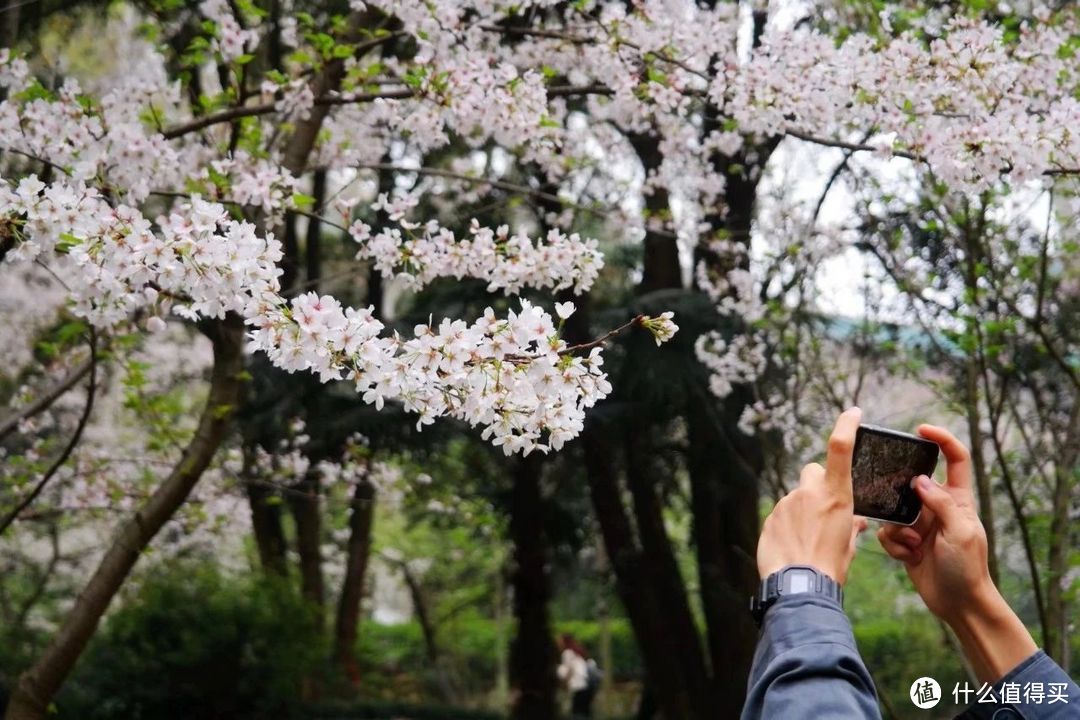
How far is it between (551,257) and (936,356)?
16.3 feet

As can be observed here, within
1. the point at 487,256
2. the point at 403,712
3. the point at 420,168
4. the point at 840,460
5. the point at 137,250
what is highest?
the point at 420,168

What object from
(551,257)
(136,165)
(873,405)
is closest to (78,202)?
(136,165)

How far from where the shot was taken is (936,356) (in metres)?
7.63

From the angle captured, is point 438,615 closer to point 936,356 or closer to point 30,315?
point 30,315

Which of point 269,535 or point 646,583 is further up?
point 269,535

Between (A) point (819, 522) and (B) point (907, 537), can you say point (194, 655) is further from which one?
(A) point (819, 522)

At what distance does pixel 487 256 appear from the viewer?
11.6ft

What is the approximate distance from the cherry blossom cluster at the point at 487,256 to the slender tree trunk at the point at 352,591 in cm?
839

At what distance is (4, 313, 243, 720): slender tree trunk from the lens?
3648 mm

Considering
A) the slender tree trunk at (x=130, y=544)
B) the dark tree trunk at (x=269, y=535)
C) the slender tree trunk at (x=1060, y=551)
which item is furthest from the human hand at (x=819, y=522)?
the dark tree trunk at (x=269, y=535)

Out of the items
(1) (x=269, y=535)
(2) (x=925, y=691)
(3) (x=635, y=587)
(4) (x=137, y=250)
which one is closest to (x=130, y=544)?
(4) (x=137, y=250)

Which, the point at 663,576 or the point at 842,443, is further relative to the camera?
the point at 663,576

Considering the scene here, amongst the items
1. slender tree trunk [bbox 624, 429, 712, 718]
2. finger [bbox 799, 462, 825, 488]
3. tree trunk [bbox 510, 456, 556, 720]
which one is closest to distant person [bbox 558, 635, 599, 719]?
tree trunk [bbox 510, 456, 556, 720]

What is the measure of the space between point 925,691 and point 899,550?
35cm
